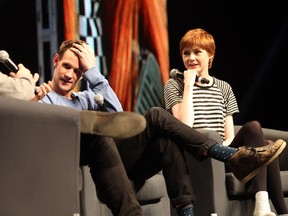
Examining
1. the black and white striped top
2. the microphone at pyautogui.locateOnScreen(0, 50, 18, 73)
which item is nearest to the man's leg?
the microphone at pyautogui.locateOnScreen(0, 50, 18, 73)

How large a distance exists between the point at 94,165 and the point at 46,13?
6.35 feet

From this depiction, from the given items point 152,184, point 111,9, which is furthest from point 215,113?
point 111,9

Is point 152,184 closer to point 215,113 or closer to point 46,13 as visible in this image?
point 215,113

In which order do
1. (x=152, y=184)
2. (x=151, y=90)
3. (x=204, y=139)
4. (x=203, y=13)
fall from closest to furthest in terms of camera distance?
1. (x=204, y=139)
2. (x=152, y=184)
3. (x=151, y=90)
4. (x=203, y=13)

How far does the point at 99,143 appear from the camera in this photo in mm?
1983

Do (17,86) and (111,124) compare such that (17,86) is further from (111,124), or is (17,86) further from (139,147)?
(139,147)

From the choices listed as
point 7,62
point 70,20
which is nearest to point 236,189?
point 7,62

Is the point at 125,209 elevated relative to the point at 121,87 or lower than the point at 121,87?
lower

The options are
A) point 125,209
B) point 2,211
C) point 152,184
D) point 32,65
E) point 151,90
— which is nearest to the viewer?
point 2,211

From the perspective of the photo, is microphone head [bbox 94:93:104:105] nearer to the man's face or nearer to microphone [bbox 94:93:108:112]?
microphone [bbox 94:93:108:112]

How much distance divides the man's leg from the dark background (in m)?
3.00

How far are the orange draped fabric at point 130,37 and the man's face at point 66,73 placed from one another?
1.54 m

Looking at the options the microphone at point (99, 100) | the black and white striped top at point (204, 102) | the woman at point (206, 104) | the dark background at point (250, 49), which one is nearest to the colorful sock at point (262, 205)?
the woman at point (206, 104)

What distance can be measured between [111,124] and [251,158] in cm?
64
